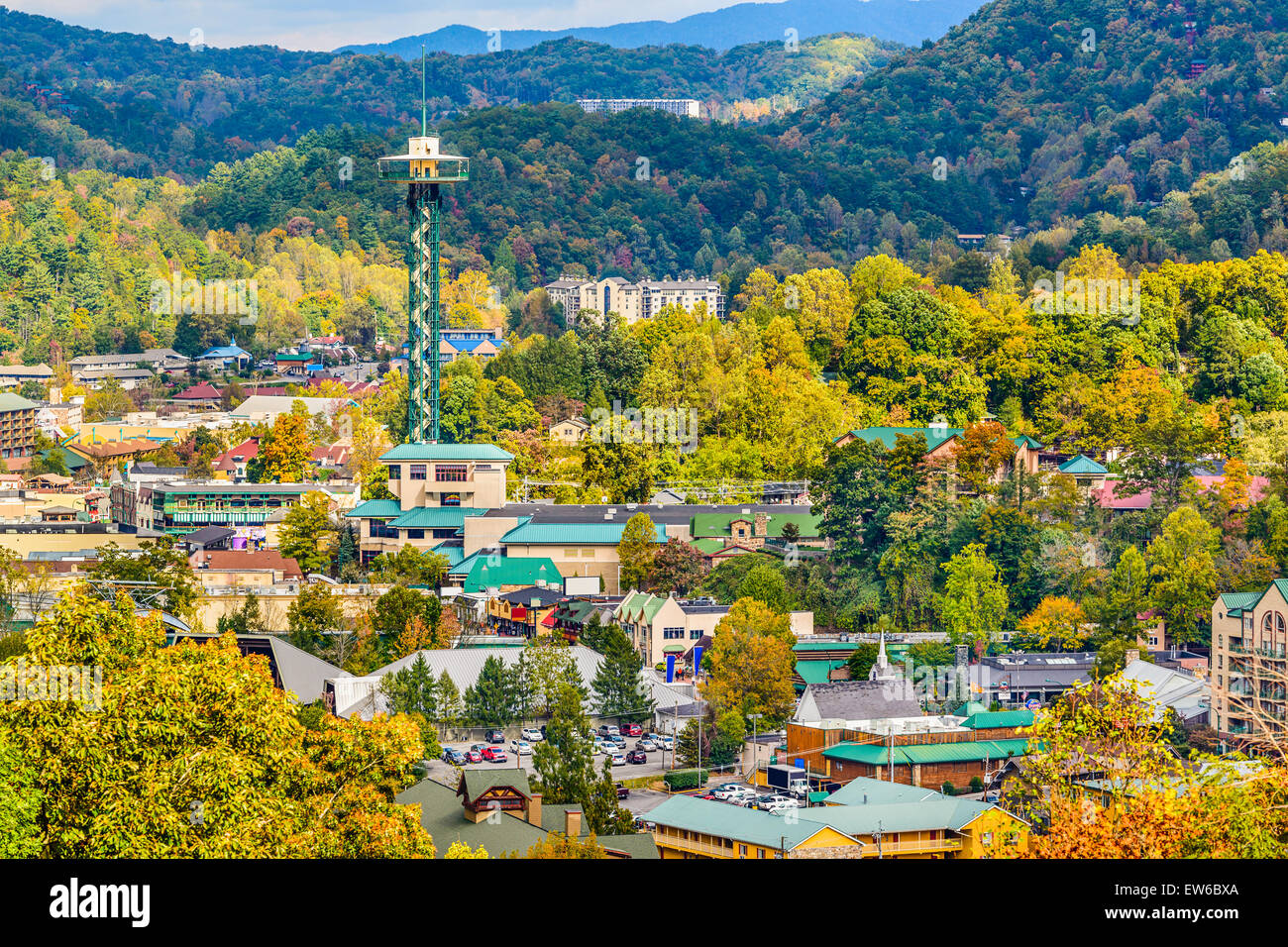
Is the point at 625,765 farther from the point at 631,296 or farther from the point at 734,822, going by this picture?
the point at 631,296

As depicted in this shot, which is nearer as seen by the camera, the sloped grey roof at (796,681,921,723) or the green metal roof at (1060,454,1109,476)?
the sloped grey roof at (796,681,921,723)

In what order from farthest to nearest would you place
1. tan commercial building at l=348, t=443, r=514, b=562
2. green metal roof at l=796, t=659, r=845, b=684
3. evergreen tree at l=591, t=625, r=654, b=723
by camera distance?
tan commercial building at l=348, t=443, r=514, b=562 < green metal roof at l=796, t=659, r=845, b=684 < evergreen tree at l=591, t=625, r=654, b=723

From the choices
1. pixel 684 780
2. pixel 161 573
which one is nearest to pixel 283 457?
pixel 161 573

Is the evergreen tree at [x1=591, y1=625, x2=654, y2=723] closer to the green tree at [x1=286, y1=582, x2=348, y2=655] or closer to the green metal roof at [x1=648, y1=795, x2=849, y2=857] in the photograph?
the green tree at [x1=286, y1=582, x2=348, y2=655]

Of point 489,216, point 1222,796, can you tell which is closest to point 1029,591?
point 1222,796

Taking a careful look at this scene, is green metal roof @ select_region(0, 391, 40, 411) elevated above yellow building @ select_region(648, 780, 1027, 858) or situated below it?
above

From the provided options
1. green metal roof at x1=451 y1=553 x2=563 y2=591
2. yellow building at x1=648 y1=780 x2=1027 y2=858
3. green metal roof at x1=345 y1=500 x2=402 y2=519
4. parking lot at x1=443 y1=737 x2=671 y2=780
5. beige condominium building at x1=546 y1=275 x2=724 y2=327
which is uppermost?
beige condominium building at x1=546 y1=275 x2=724 y2=327

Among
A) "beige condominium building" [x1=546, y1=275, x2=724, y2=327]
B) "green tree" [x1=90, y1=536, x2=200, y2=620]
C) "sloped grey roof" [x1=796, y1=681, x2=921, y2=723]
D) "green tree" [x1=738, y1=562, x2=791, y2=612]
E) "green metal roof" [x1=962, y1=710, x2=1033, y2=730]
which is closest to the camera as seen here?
"green metal roof" [x1=962, y1=710, x2=1033, y2=730]

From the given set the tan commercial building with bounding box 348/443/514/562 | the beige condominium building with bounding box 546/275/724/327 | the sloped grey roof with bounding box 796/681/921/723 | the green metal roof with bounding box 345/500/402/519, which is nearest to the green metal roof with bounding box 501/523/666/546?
the tan commercial building with bounding box 348/443/514/562
